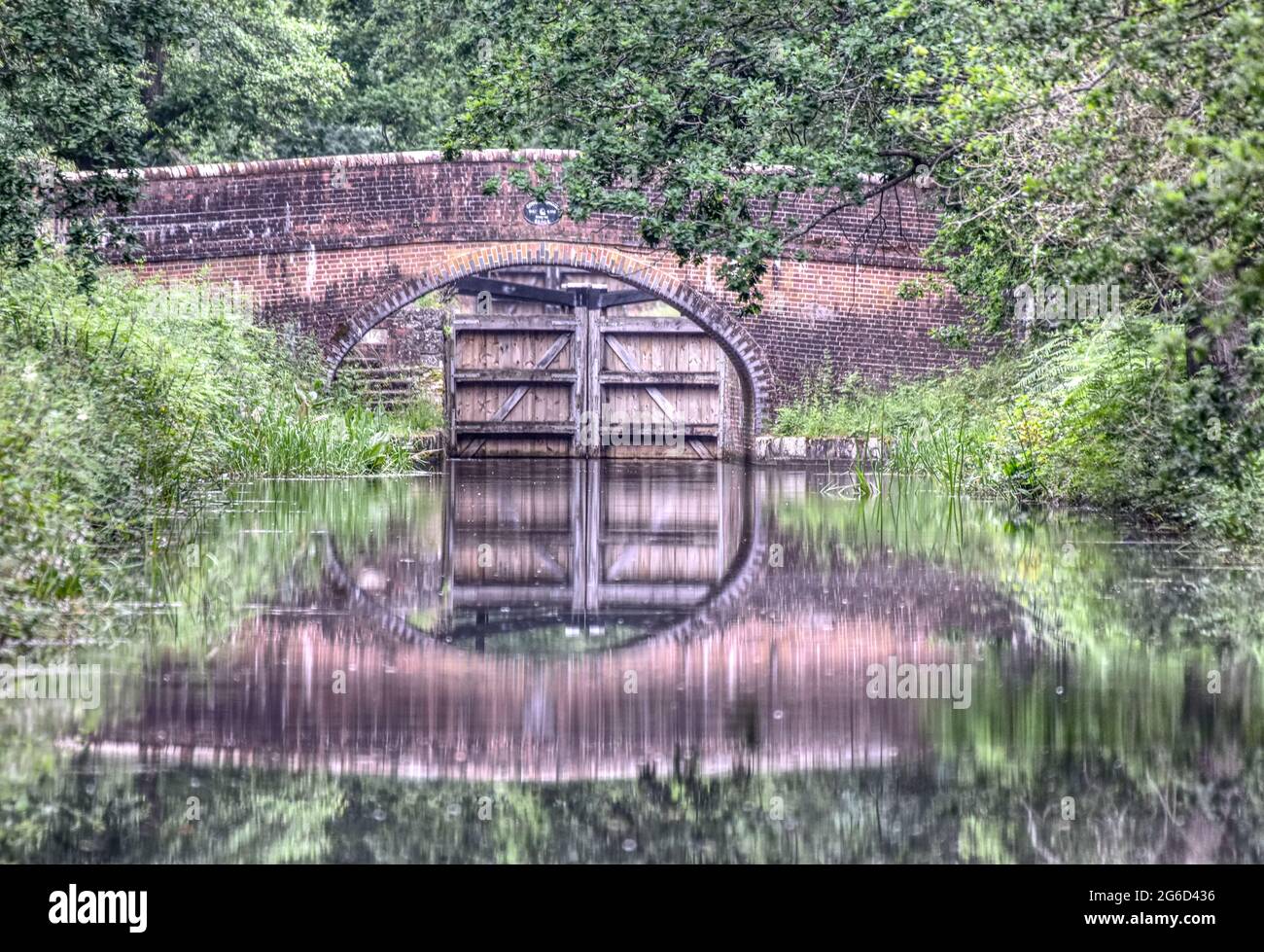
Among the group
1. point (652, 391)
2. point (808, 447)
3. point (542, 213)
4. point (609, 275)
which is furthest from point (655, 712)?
point (652, 391)

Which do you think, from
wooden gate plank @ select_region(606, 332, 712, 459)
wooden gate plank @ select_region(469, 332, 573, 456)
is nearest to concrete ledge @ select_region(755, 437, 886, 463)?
wooden gate plank @ select_region(606, 332, 712, 459)

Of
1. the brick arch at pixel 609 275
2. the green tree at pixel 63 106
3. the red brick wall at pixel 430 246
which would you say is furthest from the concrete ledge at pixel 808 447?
the green tree at pixel 63 106

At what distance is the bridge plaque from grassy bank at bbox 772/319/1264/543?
16.6 ft

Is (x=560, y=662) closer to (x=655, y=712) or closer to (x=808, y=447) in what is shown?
(x=655, y=712)

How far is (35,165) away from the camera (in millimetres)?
13797

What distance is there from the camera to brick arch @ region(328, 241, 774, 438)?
76.8ft

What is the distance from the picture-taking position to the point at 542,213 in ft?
78.0

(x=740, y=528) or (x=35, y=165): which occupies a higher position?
(x=35, y=165)

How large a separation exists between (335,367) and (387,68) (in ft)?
31.8

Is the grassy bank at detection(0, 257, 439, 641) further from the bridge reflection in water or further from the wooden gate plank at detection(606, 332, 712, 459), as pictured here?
the wooden gate plank at detection(606, 332, 712, 459)

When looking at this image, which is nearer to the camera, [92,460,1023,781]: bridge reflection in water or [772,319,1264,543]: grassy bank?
[92,460,1023,781]: bridge reflection in water

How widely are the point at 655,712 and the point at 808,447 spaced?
1865cm
